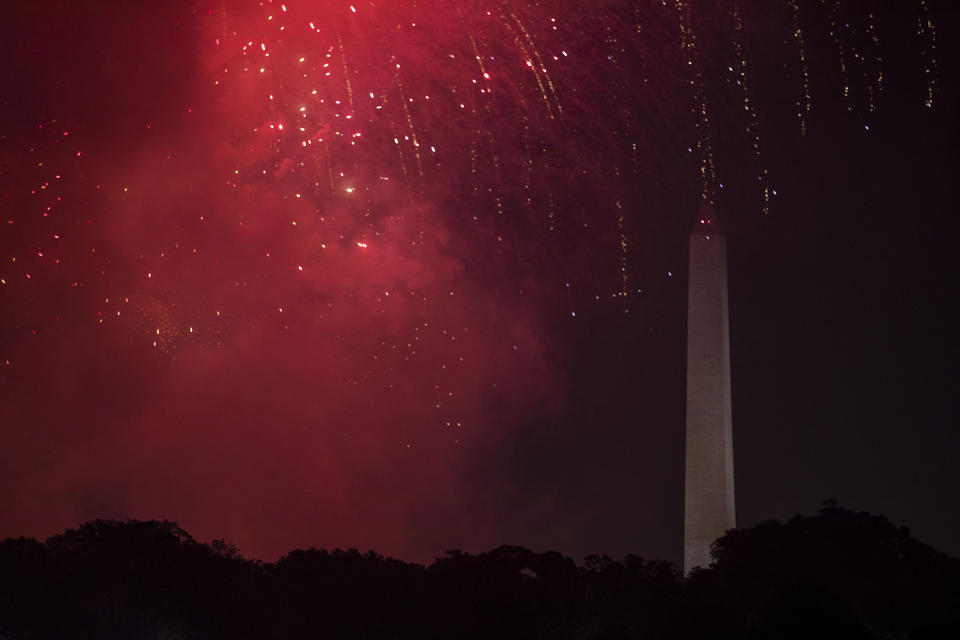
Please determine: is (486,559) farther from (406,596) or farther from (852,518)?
(852,518)

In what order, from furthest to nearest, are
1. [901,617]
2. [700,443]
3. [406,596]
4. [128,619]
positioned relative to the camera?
1. [700,443]
2. [406,596]
3. [128,619]
4. [901,617]

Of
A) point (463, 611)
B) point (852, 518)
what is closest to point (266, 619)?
point (463, 611)

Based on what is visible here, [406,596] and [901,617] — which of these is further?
[406,596]

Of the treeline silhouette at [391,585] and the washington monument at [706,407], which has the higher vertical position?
the washington monument at [706,407]

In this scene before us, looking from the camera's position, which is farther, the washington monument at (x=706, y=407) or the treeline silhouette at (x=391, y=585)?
the washington monument at (x=706, y=407)

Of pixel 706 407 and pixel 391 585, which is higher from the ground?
pixel 706 407
